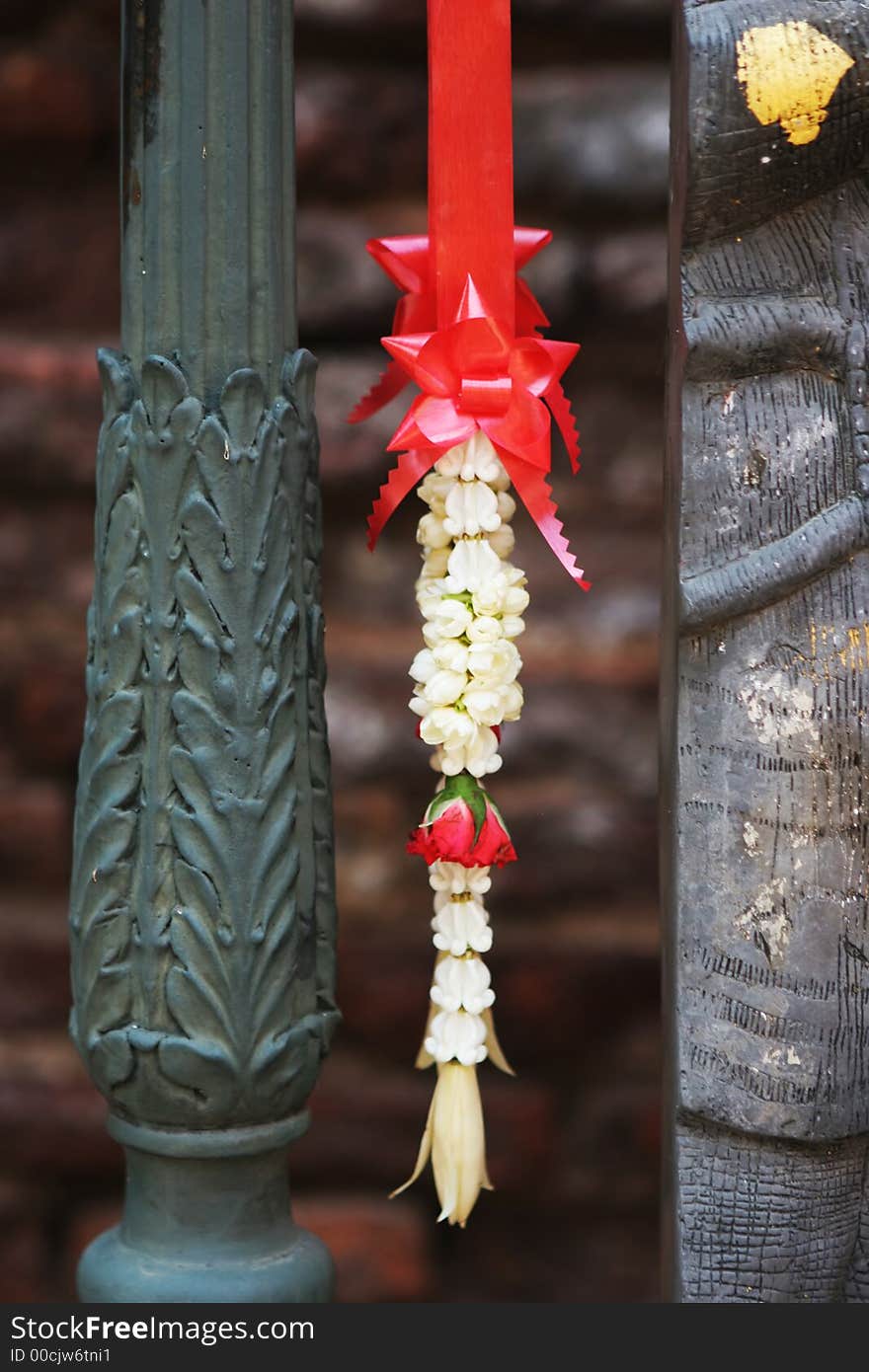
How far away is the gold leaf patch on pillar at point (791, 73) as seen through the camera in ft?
4.21

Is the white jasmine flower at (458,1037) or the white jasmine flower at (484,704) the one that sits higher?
the white jasmine flower at (484,704)

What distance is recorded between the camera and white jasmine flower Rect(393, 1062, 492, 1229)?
1.37m

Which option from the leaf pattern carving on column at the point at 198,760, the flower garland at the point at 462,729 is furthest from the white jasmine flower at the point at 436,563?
the leaf pattern carving on column at the point at 198,760

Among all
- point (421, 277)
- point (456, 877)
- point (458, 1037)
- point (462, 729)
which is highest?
point (421, 277)

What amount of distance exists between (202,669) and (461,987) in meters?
0.31

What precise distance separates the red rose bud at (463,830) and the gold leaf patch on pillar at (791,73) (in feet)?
1.72

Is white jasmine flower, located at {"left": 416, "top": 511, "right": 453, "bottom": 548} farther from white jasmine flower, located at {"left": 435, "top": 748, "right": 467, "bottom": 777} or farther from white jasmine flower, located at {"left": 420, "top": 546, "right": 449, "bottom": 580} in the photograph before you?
white jasmine flower, located at {"left": 435, "top": 748, "right": 467, "bottom": 777}

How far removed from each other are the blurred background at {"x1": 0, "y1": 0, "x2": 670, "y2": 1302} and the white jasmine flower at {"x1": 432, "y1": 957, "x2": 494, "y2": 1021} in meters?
0.50

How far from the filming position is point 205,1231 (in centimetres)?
135

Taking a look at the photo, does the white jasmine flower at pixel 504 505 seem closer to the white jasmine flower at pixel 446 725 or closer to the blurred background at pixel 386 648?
the white jasmine flower at pixel 446 725

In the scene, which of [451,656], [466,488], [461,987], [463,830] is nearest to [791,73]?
[466,488]

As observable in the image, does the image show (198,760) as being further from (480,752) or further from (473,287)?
(473,287)

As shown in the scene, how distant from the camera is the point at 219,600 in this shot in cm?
131

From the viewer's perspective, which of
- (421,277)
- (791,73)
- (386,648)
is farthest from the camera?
(386,648)
